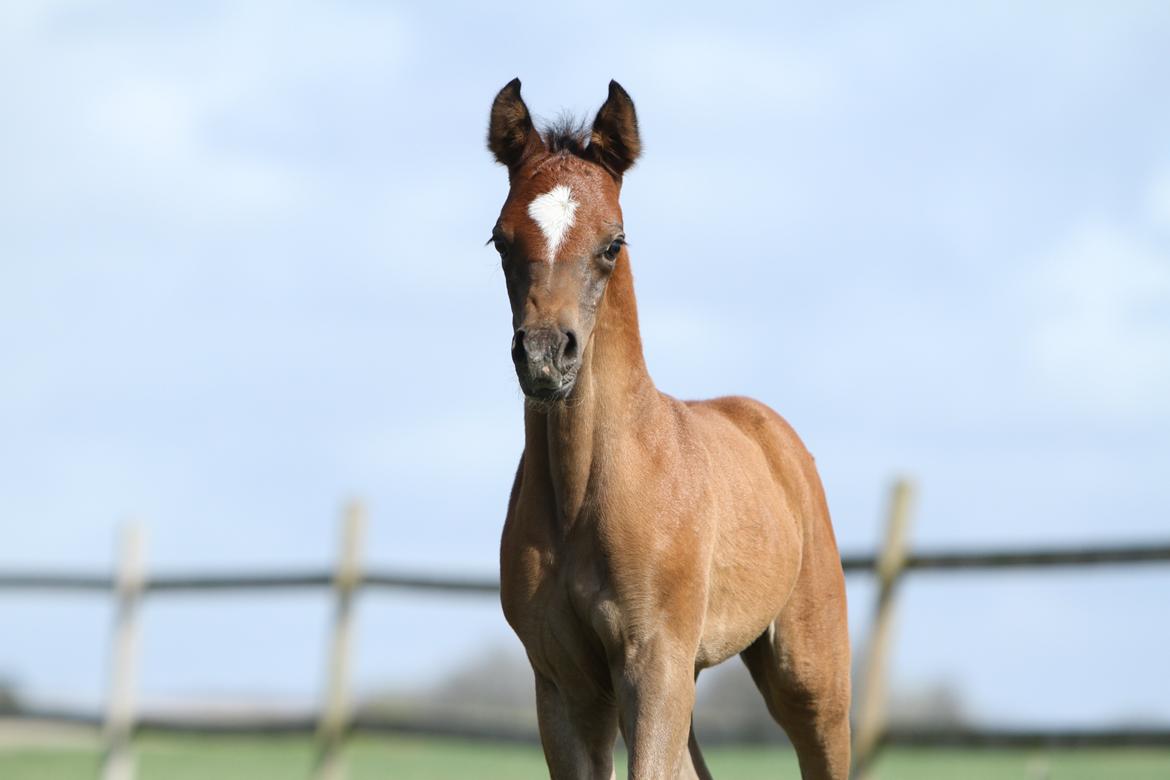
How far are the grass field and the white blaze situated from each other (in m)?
5.08

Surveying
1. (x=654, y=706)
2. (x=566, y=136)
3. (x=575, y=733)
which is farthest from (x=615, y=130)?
(x=575, y=733)

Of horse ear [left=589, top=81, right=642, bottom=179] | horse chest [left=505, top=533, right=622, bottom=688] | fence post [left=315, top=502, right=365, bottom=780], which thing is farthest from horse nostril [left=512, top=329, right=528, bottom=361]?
fence post [left=315, top=502, right=365, bottom=780]

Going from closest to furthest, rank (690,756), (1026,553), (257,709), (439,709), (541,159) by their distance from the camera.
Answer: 1. (541,159)
2. (690,756)
3. (1026,553)
4. (439,709)
5. (257,709)

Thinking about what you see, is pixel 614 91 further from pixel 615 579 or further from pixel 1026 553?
pixel 1026 553

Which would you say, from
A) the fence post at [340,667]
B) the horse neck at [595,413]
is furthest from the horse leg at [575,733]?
the fence post at [340,667]

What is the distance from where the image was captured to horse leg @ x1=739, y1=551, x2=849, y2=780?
483cm

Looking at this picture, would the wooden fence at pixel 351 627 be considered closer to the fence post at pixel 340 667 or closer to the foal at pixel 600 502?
the fence post at pixel 340 667

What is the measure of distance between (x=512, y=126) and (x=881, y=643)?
16.3 feet

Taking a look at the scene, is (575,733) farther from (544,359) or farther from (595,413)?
(544,359)

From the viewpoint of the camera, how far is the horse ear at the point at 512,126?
157 inches

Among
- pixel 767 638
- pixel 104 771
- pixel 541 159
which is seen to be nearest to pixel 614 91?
pixel 541 159

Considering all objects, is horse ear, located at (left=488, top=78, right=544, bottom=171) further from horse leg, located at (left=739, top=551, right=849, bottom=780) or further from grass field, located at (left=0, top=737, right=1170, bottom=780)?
grass field, located at (left=0, top=737, right=1170, bottom=780)

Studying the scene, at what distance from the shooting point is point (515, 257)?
11.6 feet

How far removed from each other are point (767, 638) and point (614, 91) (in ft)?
6.66
